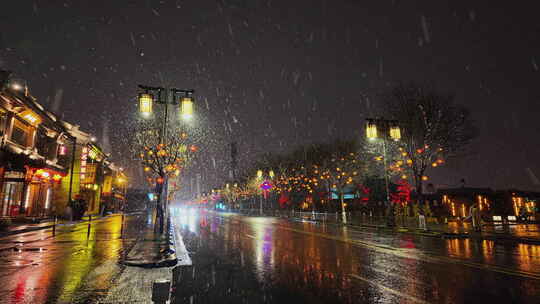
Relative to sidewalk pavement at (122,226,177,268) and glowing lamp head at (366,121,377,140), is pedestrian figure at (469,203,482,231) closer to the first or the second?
glowing lamp head at (366,121,377,140)

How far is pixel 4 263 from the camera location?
33.4 ft

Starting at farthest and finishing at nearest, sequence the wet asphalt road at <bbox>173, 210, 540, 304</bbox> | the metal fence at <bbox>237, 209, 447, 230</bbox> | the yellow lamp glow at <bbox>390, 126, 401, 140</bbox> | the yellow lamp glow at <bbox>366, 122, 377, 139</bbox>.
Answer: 1. the metal fence at <bbox>237, 209, 447, 230</bbox>
2. the yellow lamp glow at <bbox>390, 126, 401, 140</bbox>
3. the yellow lamp glow at <bbox>366, 122, 377, 139</bbox>
4. the wet asphalt road at <bbox>173, 210, 540, 304</bbox>

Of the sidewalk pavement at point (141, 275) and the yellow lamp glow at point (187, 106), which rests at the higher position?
the yellow lamp glow at point (187, 106)

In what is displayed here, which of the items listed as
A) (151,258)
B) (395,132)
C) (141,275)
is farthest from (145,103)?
(395,132)

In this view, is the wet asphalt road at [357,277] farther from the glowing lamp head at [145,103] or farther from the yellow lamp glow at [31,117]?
the yellow lamp glow at [31,117]

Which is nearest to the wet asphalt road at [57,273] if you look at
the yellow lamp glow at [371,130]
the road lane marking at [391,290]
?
the road lane marking at [391,290]

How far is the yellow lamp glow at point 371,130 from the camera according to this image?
18328 mm

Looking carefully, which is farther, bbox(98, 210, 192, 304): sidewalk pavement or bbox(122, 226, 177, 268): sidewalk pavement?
bbox(122, 226, 177, 268): sidewalk pavement

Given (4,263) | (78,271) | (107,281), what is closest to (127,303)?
(107,281)

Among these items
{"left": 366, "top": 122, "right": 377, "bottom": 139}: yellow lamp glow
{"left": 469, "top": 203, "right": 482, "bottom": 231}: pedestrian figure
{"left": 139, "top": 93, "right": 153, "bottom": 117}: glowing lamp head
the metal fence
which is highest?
{"left": 139, "top": 93, "right": 153, "bottom": 117}: glowing lamp head

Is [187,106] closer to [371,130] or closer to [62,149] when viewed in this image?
[371,130]

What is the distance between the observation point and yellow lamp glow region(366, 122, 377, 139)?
60.1 ft

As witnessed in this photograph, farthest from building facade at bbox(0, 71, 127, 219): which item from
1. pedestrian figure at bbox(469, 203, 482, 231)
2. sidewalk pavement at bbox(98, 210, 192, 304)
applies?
pedestrian figure at bbox(469, 203, 482, 231)

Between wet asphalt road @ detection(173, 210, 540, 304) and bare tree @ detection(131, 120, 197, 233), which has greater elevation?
bare tree @ detection(131, 120, 197, 233)
